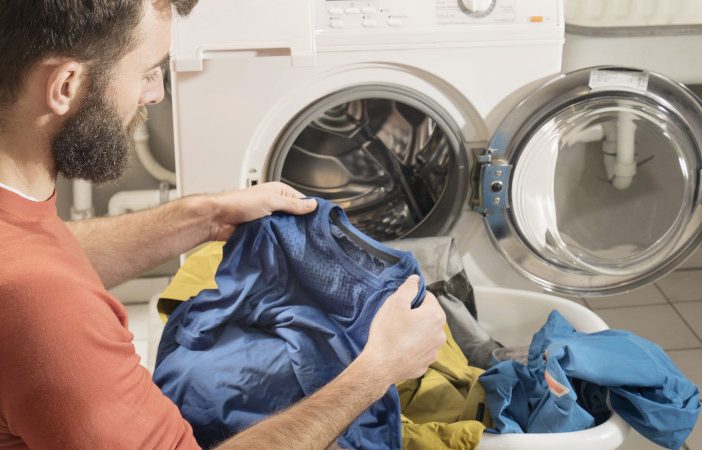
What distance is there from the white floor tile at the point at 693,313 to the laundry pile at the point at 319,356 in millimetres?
868

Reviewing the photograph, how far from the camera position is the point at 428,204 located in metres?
1.95

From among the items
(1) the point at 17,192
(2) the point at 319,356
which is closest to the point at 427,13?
(2) the point at 319,356

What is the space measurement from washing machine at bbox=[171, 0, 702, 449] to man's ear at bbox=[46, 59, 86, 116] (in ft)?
2.15

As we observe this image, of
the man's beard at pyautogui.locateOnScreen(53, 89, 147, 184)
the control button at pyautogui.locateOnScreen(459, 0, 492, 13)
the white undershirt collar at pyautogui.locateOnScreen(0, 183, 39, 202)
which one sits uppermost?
the control button at pyautogui.locateOnScreen(459, 0, 492, 13)

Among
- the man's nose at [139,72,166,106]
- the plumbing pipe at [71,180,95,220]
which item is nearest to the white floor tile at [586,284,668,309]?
the plumbing pipe at [71,180,95,220]

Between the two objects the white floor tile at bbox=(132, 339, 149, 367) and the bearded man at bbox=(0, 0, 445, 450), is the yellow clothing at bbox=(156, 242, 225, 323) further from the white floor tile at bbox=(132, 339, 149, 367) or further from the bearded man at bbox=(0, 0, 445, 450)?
the white floor tile at bbox=(132, 339, 149, 367)

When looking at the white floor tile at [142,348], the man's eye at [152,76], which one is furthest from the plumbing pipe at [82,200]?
the man's eye at [152,76]

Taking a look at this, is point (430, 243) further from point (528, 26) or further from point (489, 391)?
point (528, 26)

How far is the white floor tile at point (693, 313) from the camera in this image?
2316 millimetres

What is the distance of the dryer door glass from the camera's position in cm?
188

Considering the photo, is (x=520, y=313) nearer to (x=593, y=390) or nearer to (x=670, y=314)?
(x=593, y=390)

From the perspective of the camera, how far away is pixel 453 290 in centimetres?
179

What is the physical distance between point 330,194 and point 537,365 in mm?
643

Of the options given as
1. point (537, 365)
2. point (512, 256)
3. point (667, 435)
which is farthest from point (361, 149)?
point (667, 435)
